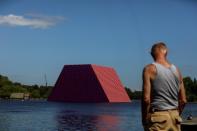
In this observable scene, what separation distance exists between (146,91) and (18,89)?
118m

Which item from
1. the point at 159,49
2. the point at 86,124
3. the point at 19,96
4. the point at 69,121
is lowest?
the point at 86,124

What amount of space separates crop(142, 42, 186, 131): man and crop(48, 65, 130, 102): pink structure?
267 ft

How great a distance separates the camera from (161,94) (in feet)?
12.2

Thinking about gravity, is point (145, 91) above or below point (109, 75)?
below

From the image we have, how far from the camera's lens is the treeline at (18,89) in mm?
117812

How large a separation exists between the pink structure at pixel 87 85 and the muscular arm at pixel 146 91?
3215 inches

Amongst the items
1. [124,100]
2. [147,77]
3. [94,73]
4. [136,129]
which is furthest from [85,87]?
[147,77]

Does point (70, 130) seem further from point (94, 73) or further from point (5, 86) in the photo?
point (5, 86)

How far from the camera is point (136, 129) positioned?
25.9 m

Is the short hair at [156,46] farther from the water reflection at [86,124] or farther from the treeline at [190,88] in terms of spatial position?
the treeline at [190,88]

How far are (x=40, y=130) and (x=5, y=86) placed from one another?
94.7m

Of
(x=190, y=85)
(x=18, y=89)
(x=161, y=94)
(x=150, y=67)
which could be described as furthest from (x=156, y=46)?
(x=18, y=89)

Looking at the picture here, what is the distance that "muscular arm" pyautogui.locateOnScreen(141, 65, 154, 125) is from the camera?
361 centimetres

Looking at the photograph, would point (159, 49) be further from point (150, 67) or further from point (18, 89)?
point (18, 89)
